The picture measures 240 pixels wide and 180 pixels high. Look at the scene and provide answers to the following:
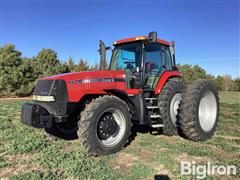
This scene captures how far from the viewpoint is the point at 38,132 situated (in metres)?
5.94

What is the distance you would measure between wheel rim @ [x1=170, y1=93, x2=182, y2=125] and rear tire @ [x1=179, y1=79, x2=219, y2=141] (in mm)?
333

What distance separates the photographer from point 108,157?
430 centimetres

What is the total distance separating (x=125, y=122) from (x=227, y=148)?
2179 millimetres

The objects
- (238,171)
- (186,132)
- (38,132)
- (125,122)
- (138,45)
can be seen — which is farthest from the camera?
(38,132)

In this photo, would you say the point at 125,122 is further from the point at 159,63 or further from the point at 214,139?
→ the point at 214,139

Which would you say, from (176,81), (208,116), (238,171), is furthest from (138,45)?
(238,171)

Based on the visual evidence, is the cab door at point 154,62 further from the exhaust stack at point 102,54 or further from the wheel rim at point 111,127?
the wheel rim at point 111,127

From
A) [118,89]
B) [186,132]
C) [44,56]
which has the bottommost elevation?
[186,132]

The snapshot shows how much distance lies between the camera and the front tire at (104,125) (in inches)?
163

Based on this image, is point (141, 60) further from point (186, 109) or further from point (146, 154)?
point (146, 154)

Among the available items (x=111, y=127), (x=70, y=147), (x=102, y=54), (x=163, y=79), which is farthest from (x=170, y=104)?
(x=70, y=147)

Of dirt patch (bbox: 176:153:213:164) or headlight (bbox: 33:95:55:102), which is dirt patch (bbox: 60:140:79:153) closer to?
headlight (bbox: 33:95:55:102)

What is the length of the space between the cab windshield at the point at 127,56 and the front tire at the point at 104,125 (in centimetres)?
134

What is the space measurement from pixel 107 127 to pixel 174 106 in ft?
6.15
